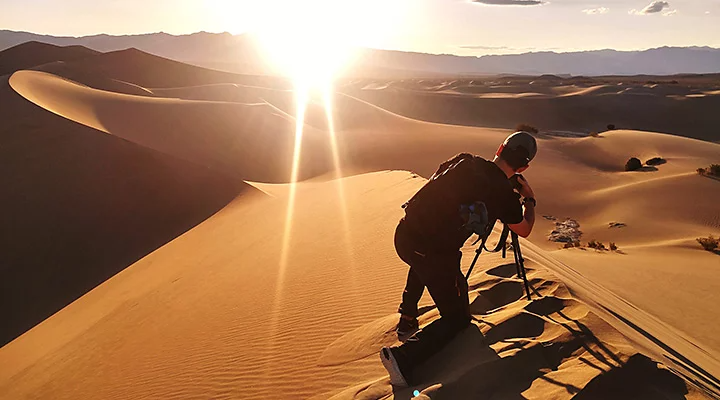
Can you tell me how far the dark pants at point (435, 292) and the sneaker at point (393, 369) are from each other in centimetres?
5

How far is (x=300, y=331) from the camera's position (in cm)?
506

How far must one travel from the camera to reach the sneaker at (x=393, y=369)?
320cm

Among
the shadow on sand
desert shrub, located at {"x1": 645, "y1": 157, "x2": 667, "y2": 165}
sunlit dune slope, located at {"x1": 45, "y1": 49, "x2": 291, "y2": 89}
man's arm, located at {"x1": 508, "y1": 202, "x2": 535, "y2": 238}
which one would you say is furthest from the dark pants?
sunlit dune slope, located at {"x1": 45, "y1": 49, "x2": 291, "y2": 89}

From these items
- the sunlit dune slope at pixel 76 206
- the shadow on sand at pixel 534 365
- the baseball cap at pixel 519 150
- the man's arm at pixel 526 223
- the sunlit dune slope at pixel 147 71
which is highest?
the sunlit dune slope at pixel 147 71

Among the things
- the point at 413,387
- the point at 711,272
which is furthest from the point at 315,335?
the point at 711,272

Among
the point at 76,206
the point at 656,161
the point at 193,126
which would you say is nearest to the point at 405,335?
the point at 76,206

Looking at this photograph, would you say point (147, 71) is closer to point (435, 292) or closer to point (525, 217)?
point (435, 292)

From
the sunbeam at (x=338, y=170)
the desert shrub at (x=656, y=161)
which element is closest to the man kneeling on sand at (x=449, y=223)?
the sunbeam at (x=338, y=170)

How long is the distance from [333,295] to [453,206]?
296 cm

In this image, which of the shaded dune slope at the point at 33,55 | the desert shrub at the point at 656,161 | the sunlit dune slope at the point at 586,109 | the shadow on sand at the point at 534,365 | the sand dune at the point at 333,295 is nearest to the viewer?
the shadow on sand at the point at 534,365

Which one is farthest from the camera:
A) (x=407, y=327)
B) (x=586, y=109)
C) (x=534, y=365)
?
(x=586, y=109)

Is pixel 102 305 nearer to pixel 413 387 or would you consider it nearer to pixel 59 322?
pixel 59 322

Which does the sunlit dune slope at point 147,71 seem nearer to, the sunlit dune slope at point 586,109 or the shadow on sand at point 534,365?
the sunlit dune slope at point 586,109

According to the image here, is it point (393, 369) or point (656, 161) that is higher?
point (393, 369)
